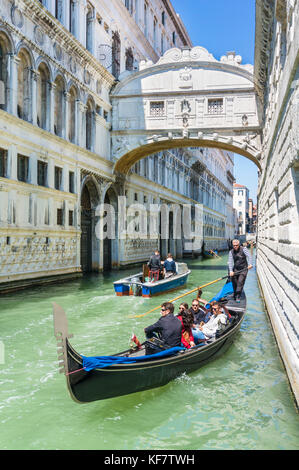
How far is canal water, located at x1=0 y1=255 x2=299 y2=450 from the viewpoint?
11.9 feet

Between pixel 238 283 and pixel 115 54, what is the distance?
43.0ft

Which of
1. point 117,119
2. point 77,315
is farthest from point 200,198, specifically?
point 77,315

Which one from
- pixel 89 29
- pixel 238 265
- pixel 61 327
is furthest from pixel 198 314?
pixel 89 29

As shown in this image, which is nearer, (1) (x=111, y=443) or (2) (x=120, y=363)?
(1) (x=111, y=443)

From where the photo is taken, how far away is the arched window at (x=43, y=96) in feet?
41.8

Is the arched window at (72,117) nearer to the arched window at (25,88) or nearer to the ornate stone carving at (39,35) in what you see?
the ornate stone carving at (39,35)

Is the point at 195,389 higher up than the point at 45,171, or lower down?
lower down

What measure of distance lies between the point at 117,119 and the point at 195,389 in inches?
565

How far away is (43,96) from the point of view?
13.0 metres

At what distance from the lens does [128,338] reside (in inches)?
273

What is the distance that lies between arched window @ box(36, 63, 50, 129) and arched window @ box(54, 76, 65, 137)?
75 centimetres

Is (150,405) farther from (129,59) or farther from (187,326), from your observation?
(129,59)

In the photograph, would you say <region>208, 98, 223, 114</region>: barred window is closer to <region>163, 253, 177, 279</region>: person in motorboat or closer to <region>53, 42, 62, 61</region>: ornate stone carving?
<region>53, 42, 62, 61</region>: ornate stone carving
